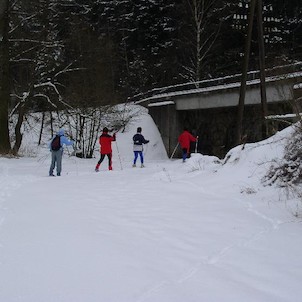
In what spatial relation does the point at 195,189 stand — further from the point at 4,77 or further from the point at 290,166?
Answer: the point at 4,77

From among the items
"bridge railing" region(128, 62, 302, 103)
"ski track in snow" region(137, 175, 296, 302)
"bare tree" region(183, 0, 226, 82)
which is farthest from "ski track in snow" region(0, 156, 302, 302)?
"bare tree" region(183, 0, 226, 82)

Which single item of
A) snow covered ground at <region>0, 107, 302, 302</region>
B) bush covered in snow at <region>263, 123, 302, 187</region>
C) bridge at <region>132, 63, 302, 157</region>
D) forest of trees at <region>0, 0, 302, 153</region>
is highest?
forest of trees at <region>0, 0, 302, 153</region>

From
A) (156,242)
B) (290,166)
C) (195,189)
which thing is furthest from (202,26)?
(156,242)

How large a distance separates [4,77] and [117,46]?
23023 millimetres

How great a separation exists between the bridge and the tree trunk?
11.8m

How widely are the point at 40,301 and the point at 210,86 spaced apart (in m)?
26.3

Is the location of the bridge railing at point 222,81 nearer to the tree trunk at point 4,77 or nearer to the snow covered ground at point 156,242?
the snow covered ground at point 156,242

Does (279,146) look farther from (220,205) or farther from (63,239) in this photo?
(63,239)

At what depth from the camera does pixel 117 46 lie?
41562mm

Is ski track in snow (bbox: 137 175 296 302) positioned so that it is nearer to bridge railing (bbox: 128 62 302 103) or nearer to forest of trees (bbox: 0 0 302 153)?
bridge railing (bbox: 128 62 302 103)

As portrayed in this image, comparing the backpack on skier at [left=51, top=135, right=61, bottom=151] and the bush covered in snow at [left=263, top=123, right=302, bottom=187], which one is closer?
the bush covered in snow at [left=263, top=123, right=302, bottom=187]

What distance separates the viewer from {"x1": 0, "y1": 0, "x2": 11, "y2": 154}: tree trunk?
64.5ft

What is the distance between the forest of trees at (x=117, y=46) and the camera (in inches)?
862

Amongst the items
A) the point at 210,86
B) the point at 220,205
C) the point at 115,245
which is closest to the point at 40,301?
the point at 115,245
